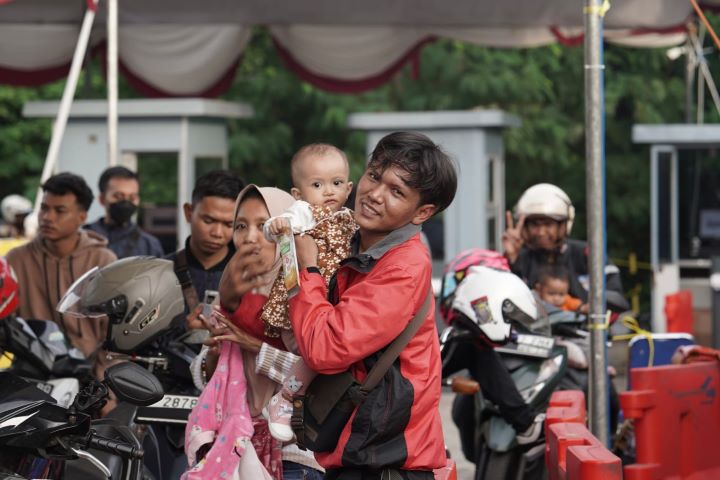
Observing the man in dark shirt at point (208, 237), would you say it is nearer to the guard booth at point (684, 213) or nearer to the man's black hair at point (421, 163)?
the man's black hair at point (421, 163)

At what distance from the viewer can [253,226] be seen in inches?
180

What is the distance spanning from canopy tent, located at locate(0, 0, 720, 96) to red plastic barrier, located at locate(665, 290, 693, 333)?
2.47m

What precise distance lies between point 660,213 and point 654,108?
12.4ft

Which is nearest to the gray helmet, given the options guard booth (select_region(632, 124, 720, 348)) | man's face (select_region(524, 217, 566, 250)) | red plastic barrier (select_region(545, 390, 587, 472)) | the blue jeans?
the blue jeans

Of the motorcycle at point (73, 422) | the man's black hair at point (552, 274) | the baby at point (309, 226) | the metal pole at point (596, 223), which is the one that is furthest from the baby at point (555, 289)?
the motorcycle at point (73, 422)

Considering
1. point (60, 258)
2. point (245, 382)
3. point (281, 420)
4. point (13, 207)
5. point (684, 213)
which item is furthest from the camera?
point (13, 207)

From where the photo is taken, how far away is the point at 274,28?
13031 mm

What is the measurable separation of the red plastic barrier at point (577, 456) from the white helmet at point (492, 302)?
2.53 ft

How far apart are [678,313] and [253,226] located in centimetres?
994

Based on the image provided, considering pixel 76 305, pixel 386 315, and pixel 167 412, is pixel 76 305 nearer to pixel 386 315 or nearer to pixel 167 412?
pixel 167 412

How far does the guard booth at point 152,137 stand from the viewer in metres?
14.9

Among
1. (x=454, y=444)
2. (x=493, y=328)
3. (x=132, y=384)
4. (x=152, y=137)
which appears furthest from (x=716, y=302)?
(x=132, y=384)

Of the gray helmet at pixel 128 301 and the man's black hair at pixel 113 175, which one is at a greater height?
the man's black hair at pixel 113 175

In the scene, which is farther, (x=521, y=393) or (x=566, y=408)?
(x=521, y=393)
